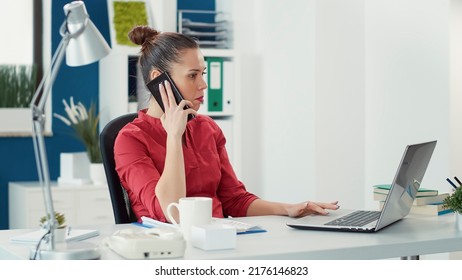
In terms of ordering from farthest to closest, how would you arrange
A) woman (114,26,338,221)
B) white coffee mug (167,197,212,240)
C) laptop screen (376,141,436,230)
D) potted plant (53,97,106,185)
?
potted plant (53,97,106,185) < woman (114,26,338,221) < laptop screen (376,141,436,230) < white coffee mug (167,197,212,240)

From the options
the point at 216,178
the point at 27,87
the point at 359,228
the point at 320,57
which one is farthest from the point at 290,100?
the point at 359,228

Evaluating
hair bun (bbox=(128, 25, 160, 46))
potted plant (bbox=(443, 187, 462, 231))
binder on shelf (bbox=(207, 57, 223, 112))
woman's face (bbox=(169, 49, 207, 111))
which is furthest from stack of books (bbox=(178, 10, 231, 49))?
potted plant (bbox=(443, 187, 462, 231))

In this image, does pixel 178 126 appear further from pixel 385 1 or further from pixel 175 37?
pixel 385 1

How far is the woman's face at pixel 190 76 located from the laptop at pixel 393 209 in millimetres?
552

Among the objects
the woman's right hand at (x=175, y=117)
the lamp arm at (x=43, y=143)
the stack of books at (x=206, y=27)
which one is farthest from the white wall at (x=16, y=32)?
the lamp arm at (x=43, y=143)

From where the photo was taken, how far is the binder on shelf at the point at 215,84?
4695mm

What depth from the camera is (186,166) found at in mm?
2541

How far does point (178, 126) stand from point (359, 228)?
657mm

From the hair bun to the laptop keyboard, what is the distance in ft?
3.05

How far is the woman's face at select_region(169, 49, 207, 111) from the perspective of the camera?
254 centimetres

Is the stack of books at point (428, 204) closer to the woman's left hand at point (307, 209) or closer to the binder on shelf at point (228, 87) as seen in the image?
the woman's left hand at point (307, 209)

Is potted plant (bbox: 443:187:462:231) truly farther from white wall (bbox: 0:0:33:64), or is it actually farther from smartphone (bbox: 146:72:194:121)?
white wall (bbox: 0:0:33:64)

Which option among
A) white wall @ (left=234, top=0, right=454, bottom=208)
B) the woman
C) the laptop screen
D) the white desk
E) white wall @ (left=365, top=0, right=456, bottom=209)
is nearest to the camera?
the white desk

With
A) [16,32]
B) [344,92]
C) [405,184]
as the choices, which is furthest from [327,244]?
[16,32]
